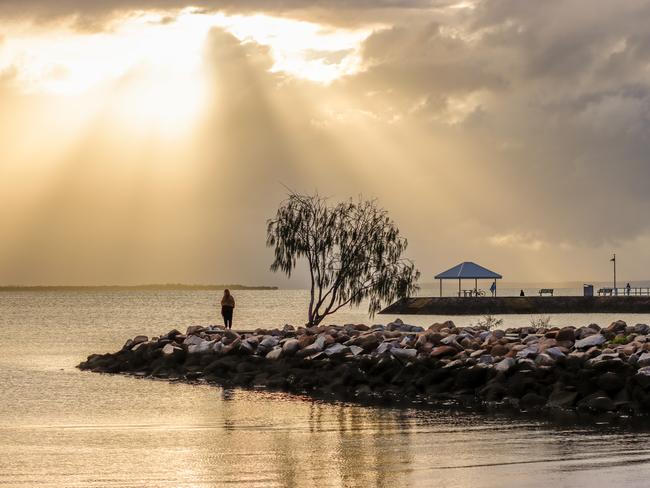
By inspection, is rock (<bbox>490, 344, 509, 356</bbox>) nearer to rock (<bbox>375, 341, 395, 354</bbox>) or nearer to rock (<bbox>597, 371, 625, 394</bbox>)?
rock (<bbox>375, 341, 395, 354</bbox>)

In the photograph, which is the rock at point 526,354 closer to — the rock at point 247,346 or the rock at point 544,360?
the rock at point 544,360

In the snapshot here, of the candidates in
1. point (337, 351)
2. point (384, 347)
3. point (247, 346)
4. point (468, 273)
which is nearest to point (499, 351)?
point (384, 347)

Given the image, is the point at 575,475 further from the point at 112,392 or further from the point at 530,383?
the point at 112,392

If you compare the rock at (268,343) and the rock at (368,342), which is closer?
the rock at (368,342)

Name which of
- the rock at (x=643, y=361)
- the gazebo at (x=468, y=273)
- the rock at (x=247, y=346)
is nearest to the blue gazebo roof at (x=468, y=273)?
the gazebo at (x=468, y=273)

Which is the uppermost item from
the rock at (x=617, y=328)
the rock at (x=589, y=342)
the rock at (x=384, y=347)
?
the rock at (x=617, y=328)

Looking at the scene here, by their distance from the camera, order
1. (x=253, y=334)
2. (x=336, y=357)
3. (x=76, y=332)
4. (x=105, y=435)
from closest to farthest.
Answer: (x=105, y=435) → (x=336, y=357) → (x=253, y=334) → (x=76, y=332)

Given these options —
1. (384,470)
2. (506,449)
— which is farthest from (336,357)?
(384,470)

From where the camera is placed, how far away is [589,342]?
2623 cm

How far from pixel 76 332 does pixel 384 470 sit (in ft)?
170

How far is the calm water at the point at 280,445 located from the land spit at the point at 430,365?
7.01 feet

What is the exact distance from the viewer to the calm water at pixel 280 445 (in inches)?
512

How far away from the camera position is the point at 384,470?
44.4 feet

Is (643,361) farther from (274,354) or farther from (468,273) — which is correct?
(468,273)
